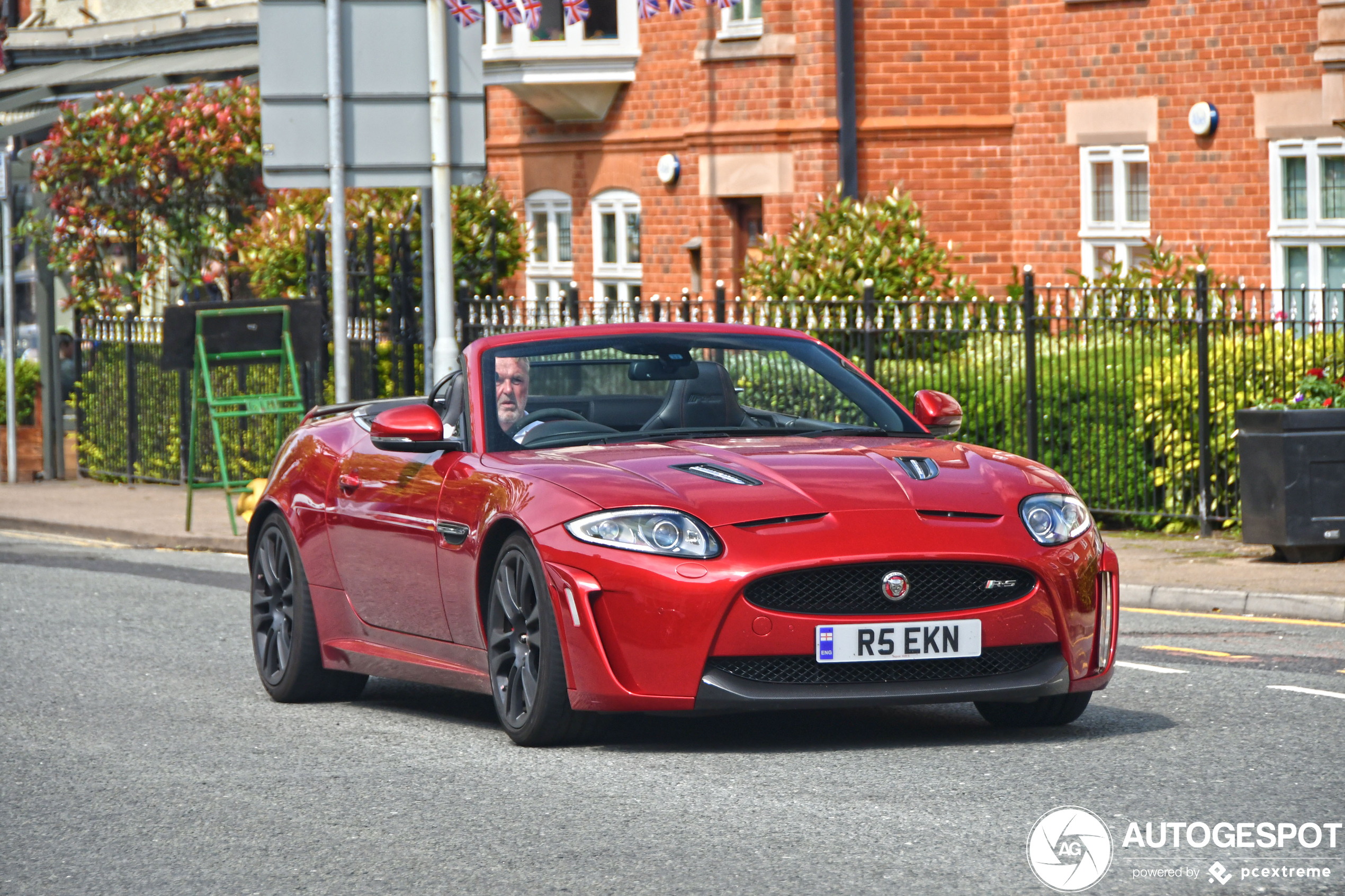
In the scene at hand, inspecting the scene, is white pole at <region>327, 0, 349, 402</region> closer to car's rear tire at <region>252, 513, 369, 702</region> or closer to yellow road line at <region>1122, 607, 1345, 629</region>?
yellow road line at <region>1122, 607, 1345, 629</region>

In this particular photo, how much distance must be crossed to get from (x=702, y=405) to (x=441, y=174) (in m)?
9.02

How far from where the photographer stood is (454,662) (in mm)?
8000

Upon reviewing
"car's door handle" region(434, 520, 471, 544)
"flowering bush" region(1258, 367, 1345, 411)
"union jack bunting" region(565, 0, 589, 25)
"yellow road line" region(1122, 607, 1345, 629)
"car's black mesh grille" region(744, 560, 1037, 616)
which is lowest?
"yellow road line" region(1122, 607, 1345, 629)

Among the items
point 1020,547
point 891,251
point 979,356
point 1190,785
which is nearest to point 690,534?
point 1020,547

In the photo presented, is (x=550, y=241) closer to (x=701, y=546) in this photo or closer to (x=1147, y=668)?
(x=1147, y=668)

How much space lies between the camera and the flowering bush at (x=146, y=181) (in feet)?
81.1

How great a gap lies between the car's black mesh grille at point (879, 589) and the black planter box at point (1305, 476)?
22.5 feet

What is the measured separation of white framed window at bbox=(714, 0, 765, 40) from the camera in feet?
79.3

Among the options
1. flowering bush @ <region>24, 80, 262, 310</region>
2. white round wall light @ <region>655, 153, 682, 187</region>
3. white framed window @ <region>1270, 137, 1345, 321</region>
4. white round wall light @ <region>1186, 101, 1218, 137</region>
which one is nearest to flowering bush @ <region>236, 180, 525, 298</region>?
flowering bush @ <region>24, 80, 262, 310</region>

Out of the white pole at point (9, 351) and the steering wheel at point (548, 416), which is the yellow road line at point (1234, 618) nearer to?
the steering wheel at point (548, 416)

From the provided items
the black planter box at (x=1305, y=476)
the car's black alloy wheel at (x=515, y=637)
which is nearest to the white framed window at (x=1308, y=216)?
the black planter box at (x=1305, y=476)

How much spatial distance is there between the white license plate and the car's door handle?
1451 millimetres

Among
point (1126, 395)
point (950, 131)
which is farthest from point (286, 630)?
point (950, 131)

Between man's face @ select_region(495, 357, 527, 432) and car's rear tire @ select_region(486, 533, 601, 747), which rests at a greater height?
man's face @ select_region(495, 357, 527, 432)
